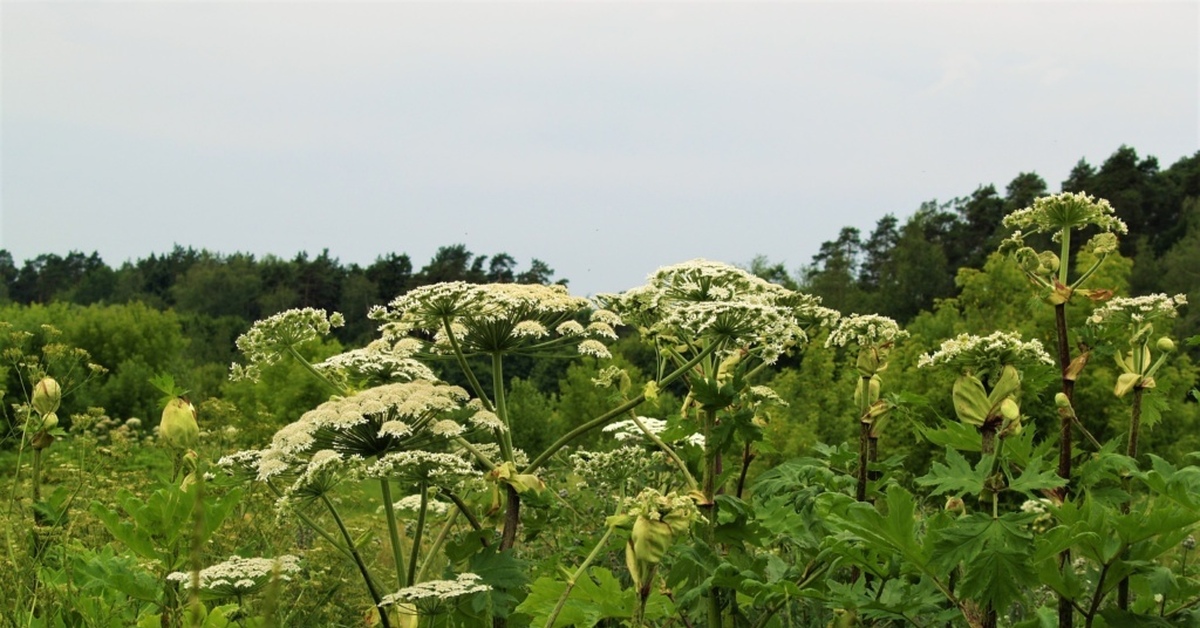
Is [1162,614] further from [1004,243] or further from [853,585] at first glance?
[1004,243]

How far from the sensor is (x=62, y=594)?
395 cm

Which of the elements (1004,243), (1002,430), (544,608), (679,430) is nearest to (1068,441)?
(1002,430)

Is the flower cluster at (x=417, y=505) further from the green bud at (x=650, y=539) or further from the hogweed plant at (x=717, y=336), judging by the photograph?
the green bud at (x=650, y=539)

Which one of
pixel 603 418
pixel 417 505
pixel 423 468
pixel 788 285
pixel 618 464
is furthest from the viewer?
pixel 788 285

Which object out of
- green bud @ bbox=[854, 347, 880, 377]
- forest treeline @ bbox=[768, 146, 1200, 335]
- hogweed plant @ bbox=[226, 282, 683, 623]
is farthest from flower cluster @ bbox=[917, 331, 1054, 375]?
forest treeline @ bbox=[768, 146, 1200, 335]

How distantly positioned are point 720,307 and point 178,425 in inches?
80.3

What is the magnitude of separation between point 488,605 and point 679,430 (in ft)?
3.29

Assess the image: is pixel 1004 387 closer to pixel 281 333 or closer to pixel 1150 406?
pixel 1150 406

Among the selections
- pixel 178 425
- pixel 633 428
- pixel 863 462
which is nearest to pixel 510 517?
pixel 178 425

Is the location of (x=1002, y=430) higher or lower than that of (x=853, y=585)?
higher

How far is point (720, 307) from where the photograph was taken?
3.74 m

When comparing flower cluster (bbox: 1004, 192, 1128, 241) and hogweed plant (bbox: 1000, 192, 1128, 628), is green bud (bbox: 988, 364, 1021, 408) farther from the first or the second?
flower cluster (bbox: 1004, 192, 1128, 241)

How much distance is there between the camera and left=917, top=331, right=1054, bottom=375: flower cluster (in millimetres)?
3129

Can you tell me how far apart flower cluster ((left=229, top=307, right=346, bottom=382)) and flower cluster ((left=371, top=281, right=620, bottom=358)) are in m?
0.24
